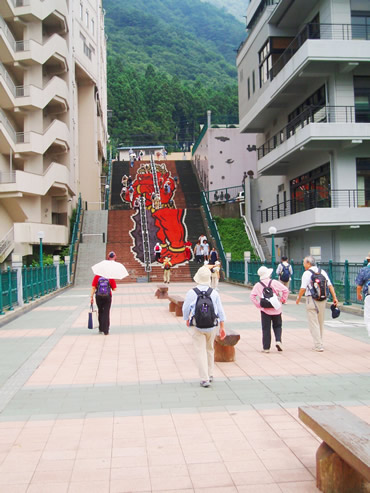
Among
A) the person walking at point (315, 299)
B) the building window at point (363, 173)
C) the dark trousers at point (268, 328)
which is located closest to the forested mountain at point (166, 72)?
the building window at point (363, 173)

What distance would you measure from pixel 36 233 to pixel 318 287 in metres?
26.5

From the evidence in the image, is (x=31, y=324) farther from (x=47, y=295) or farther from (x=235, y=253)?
(x=235, y=253)

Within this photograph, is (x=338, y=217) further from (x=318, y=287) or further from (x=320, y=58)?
(x=318, y=287)

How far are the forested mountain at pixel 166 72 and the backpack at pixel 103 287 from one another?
1621 inches

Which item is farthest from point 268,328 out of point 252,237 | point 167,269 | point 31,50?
point 31,50

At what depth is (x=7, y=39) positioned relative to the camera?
33.0 m

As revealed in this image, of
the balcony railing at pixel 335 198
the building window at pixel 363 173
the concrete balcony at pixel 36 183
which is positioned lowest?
the balcony railing at pixel 335 198

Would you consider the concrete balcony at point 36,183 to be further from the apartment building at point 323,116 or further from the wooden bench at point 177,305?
the wooden bench at point 177,305

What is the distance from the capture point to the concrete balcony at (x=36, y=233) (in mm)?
33094

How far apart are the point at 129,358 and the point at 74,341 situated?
2.37 m

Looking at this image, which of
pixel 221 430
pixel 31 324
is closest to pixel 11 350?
pixel 31 324

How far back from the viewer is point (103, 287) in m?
12.3

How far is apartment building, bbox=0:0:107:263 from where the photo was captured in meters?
33.4

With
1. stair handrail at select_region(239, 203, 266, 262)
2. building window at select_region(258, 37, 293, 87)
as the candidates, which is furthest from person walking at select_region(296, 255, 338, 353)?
stair handrail at select_region(239, 203, 266, 262)
